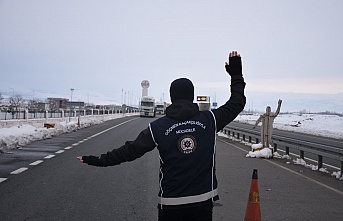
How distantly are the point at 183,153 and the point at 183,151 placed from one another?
18mm

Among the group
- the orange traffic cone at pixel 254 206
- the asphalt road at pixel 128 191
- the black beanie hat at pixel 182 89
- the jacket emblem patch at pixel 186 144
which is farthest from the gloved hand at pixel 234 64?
the asphalt road at pixel 128 191

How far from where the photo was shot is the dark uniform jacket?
362cm

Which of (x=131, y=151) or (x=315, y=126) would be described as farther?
(x=315, y=126)

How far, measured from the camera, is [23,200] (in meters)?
7.81

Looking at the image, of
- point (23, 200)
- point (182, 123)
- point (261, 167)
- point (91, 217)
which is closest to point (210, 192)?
point (182, 123)

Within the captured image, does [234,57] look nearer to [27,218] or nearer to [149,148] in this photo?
[149,148]

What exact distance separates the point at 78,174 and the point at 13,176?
159cm

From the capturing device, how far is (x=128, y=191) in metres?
8.98

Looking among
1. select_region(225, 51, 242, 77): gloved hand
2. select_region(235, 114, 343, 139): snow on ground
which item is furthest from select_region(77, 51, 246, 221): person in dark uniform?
select_region(235, 114, 343, 139): snow on ground

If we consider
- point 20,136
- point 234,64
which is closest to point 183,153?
point 234,64

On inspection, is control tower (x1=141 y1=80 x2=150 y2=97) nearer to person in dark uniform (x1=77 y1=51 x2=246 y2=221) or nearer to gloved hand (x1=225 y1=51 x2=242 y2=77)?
gloved hand (x1=225 y1=51 x2=242 y2=77)

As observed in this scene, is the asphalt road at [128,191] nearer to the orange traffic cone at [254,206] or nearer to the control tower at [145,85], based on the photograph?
the orange traffic cone at [254,206]

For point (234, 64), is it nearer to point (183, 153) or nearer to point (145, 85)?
point (183, 153)

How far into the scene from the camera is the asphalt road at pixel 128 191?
7137mm
